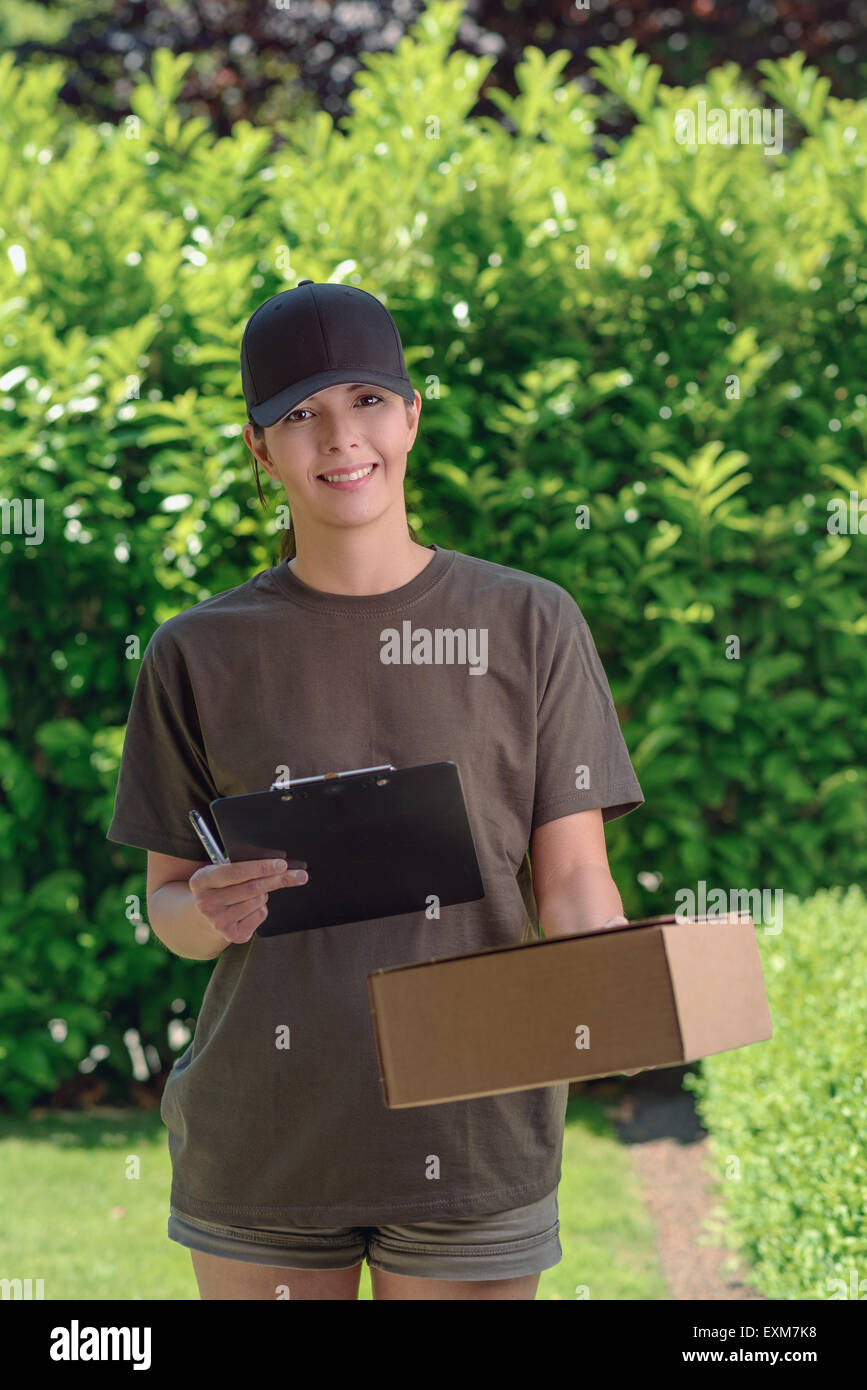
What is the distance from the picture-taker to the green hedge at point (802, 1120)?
2.74m

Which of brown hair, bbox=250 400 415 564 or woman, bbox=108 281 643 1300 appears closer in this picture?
woman, bbox=108 281 643 1300

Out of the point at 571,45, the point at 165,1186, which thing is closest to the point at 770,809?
the point at 165,1186

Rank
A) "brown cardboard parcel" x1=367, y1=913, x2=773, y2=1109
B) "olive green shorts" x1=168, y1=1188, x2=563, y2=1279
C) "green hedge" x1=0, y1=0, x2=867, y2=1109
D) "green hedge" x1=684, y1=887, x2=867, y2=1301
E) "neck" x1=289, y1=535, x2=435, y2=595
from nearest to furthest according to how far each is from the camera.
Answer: "brown cardboard parcel" x1=367, y1=913, x2=773, y2=1109 → "olive green shorts" x1=168, y1=1188, x2=563, y2=1279 → "neck" x1=289, y1=535, x2=435, y2=595 → "green hedge" x1=684, y1=887, x2=867, y2=1301 → "green hedge" x1=0, y1=0, x2=867, y2=1109

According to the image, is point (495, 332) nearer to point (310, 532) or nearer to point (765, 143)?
point (765, 143)

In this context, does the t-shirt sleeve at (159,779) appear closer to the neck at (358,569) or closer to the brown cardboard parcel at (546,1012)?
the neck at (358,569)

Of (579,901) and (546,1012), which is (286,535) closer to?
(579,901)

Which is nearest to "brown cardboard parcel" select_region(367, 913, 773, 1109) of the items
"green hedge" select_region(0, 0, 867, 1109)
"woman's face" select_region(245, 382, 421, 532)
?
"woman's face" select_region(245, 382, 421, 532)

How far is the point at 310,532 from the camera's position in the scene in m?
1.80

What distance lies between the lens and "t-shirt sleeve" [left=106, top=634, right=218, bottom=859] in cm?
183

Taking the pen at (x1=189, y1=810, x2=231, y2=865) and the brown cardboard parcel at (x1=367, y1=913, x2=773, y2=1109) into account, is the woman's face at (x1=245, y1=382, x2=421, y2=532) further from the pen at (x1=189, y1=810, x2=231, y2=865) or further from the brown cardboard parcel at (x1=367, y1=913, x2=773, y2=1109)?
the brown cardboard parcel at (x1=367, y1=913, x2=773, y2=1109)

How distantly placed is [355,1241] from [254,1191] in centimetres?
14

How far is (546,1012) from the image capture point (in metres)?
1.45

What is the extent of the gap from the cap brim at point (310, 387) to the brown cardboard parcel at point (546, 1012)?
72cm

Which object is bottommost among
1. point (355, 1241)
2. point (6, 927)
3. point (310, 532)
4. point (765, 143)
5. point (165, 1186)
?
point (165, 1186)
